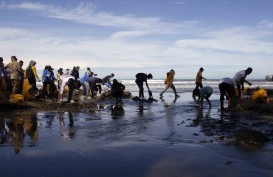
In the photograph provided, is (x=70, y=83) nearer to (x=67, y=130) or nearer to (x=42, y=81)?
(x=42, y=81)

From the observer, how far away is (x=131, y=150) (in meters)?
6.09

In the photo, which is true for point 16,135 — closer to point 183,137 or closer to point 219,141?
point 183,137

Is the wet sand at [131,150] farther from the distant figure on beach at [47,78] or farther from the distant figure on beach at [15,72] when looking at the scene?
the distant figure on beach at [47,78]

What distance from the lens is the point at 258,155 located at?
5.66 metres

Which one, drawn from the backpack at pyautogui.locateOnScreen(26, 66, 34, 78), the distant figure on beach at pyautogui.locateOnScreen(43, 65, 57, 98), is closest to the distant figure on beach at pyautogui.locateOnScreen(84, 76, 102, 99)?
the distant figure on beach at pyautogui.locateOnScreen(43, 65, 57, 98)

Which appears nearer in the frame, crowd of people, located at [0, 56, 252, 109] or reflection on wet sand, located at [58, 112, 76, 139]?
reflection on wet sand, located at [58, 112, 76, 139]

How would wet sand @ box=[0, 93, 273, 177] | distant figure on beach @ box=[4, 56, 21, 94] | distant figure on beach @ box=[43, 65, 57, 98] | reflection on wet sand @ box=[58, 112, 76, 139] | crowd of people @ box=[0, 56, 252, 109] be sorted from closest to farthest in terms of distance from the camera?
wet sand @ box=[0, 93, 273, 177]
reflection on wet sand @ box=[58, 112, 76, 139]
crowd of people @ box=[0, 56, 252, 109]
distant figure on beach @ box=[4, 56, 21, 94]
distant figure on beach @ box=[43, 65, 57, 98]

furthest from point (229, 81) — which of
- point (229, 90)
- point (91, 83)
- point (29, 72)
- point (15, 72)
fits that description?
point (29, 72)

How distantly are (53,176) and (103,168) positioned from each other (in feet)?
2.51

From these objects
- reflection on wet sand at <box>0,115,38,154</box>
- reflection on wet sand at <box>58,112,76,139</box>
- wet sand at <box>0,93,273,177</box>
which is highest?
reflection on wet sand at <box>0,115,38,154</box>

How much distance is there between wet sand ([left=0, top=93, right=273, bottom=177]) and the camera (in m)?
4.81

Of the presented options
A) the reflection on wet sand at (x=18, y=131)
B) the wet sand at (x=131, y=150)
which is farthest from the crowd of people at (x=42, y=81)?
the wet sand at (x=131, y=150)

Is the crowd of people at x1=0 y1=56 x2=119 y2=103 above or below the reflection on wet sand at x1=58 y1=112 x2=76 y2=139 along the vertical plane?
above

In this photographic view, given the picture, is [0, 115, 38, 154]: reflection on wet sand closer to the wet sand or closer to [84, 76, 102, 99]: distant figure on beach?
the wet sand
